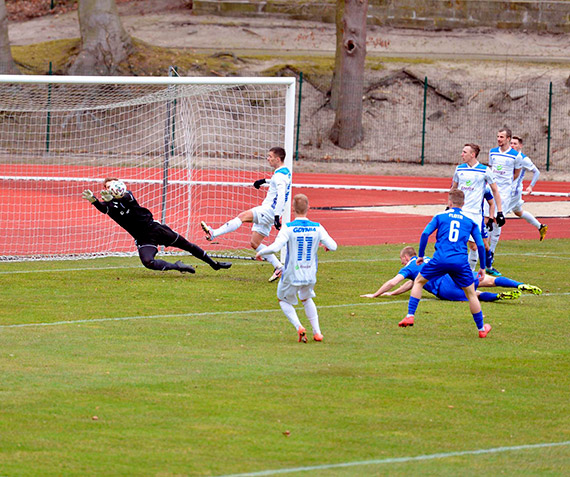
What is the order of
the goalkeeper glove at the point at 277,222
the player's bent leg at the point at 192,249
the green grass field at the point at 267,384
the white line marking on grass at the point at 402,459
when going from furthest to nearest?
the player's bent leg at the point at 192,249 < the goalkeeper glove at the point at 277,222 < the green grass field at the point at 267,384 < the white line marking on grass at the point at 402,459

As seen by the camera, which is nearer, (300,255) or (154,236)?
(300,255)

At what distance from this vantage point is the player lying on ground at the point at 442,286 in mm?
12914

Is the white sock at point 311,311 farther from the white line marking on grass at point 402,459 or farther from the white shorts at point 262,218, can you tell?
the white shorts at point 262,218

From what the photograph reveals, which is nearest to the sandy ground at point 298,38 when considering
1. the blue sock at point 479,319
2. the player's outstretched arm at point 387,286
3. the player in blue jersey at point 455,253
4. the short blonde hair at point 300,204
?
the player's outstretched arm at point 387,286

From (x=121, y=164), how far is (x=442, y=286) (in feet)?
58.4

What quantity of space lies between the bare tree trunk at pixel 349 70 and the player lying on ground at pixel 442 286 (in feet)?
85.0

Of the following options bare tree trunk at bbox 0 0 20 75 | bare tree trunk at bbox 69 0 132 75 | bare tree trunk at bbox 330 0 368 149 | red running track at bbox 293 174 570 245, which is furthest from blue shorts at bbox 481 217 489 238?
bare tree trunk at bbox 0 0 20 75

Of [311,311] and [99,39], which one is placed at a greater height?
[99,39]

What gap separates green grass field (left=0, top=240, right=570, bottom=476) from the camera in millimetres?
6754

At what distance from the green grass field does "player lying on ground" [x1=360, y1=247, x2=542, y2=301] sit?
174 mm

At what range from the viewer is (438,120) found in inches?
1642

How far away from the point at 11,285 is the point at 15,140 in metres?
21.1

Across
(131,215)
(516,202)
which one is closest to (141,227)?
(131,215)

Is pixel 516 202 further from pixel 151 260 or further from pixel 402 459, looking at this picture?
pixel 402 459
